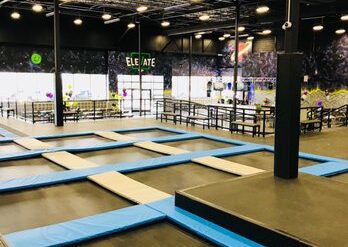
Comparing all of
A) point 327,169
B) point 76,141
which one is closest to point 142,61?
point 76,141

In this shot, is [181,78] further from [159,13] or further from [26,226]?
[26,226]

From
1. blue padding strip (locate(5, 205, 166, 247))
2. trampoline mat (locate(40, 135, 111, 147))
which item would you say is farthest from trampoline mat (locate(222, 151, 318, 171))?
trampoline mat (locate(40, 135, 111, 147))

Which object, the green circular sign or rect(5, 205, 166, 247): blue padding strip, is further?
the green circular sign

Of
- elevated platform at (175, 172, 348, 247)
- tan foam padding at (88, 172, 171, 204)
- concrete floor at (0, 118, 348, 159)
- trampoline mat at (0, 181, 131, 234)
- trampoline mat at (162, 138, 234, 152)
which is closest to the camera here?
elevated platform at (175, 172, 348, 247)

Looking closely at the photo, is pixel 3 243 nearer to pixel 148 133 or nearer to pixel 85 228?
pixel 85 228

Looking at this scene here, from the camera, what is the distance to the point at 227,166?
579 centimetres

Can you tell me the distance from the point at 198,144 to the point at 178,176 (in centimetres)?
265

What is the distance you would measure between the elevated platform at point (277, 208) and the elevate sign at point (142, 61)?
1349 centimetres

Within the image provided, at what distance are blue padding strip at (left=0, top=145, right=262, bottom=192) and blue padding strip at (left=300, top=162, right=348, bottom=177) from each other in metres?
1.59

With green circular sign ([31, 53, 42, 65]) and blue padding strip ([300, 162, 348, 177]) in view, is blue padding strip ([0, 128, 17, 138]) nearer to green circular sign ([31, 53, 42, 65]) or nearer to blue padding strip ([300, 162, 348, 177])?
green circular sign ([31, 53, 42, 65])

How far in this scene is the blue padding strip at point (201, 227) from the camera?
311cm

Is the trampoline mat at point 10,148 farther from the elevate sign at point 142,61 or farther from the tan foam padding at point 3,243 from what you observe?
the elevate sign at point 142,61

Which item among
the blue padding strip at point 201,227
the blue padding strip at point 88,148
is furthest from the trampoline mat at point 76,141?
the blue padding strip at point 201,227

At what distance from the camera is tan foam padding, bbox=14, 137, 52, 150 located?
7000 millimetres
